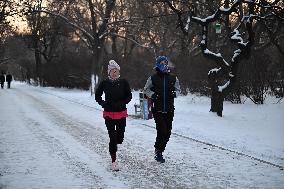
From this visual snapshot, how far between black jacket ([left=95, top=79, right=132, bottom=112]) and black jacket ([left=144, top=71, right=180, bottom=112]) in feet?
1.82

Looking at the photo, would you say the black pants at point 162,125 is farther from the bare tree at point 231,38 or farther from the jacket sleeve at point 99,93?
the bare tree at point 231,38

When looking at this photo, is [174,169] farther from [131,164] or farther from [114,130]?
[114,130]

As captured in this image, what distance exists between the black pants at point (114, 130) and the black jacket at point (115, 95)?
20 cm

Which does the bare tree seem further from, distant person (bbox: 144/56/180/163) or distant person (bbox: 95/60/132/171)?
distant person (bbox: 95/60/132/171)

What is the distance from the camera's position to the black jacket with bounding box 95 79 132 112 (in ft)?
23.3

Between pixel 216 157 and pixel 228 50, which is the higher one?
pixel 228 50

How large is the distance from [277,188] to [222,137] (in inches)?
176

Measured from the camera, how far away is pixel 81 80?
3544 centimetres

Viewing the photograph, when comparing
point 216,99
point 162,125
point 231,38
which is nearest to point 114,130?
point 162,125

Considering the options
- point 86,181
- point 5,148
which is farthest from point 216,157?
point 5,148

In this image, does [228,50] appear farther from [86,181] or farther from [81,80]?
[81,80]

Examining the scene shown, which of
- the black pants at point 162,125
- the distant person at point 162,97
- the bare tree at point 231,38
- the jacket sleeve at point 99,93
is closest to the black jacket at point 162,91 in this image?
the distant person at point 162,97

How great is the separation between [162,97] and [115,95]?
94cm

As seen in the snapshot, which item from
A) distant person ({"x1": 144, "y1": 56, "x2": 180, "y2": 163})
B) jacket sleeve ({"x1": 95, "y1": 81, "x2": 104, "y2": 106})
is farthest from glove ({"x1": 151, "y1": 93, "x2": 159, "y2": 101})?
jacket sleeve ({"x1": 95, "y1": 81, "x2": 104, "y2": 106})
